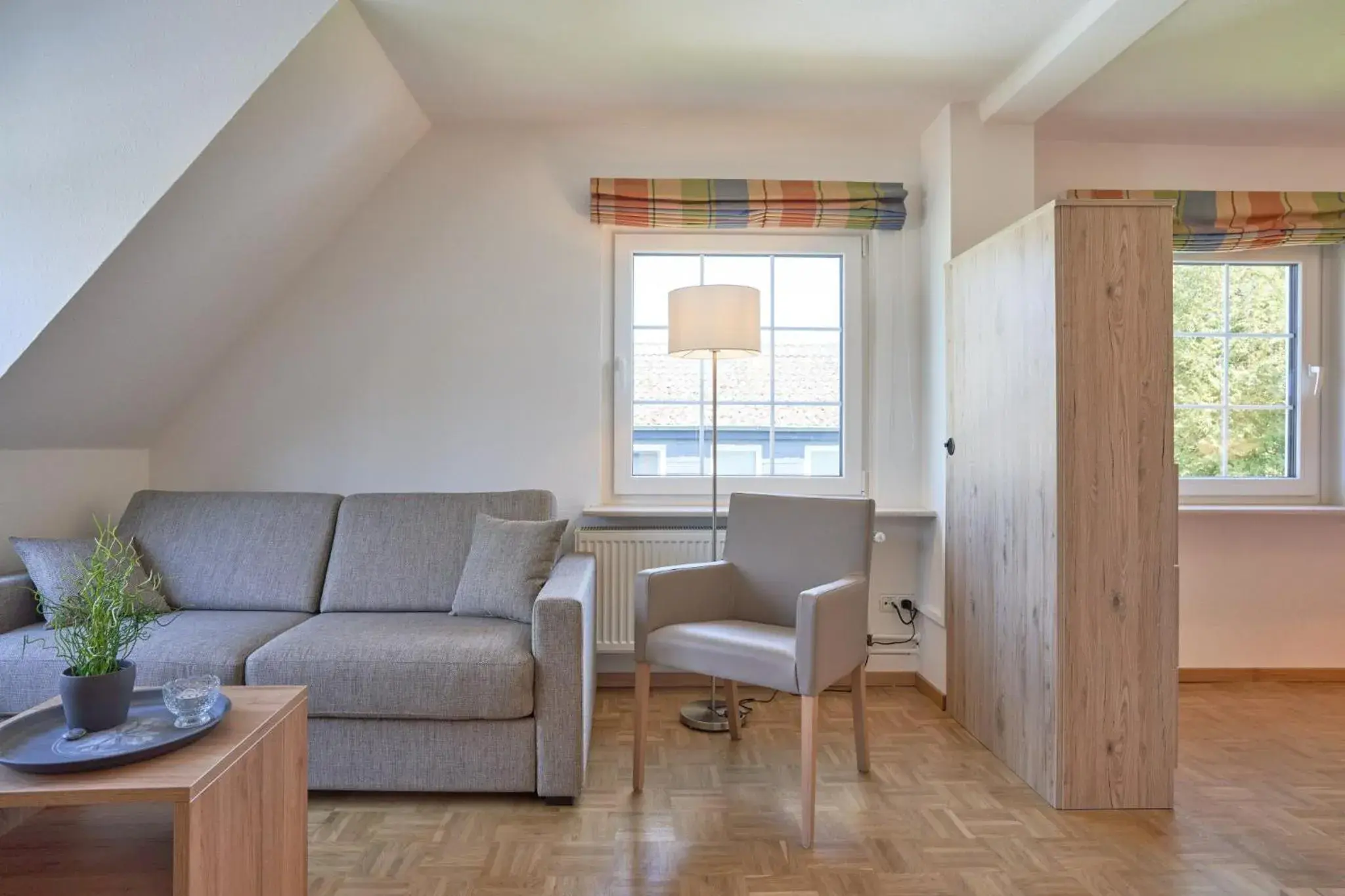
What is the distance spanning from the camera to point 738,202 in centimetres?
321

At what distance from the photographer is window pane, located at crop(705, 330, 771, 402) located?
3.41m

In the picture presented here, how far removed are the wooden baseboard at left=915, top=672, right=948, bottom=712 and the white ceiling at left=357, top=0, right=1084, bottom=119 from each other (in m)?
Result: 2.31

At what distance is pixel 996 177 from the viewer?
305 cm

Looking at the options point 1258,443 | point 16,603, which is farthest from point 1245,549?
point 16,603

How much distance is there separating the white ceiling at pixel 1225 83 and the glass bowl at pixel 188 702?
3.10 meters

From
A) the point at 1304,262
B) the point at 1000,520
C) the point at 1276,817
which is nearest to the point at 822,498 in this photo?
the point at 1000,520

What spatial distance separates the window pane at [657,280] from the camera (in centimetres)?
342

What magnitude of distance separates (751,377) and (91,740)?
2574 mm

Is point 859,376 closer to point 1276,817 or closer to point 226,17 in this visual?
point 1276,817

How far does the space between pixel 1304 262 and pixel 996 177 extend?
63.3 inches

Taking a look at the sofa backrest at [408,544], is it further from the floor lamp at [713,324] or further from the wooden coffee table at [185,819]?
the wooden coffee table at [185,819]

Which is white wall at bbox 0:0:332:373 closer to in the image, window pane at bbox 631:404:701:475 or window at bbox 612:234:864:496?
window at bbox 612:234:864:496

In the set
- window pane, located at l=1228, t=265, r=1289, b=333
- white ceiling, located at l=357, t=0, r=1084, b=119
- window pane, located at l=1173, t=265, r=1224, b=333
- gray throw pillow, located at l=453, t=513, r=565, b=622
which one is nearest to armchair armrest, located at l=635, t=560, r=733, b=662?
gray throw pillow, located at l=453, t=513, r=565, b=622

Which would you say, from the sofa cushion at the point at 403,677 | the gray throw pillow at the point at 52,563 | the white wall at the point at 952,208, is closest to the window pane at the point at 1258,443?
the white wall at the point at 952,208
